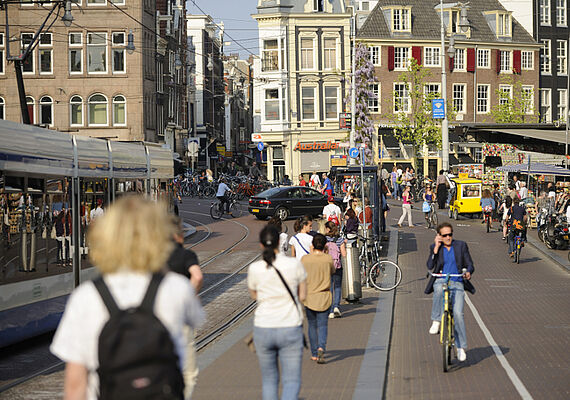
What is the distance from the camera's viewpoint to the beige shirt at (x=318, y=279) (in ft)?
33.5

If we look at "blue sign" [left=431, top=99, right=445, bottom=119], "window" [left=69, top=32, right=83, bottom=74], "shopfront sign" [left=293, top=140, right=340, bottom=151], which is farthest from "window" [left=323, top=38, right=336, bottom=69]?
"blue sign" [left=431, top=99, right=445, bottom=119]

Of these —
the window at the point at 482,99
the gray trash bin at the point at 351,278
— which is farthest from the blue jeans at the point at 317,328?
the window at the point at 482,99

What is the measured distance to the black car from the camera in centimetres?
3697

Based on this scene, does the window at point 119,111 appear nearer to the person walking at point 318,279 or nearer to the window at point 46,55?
the window at point 46,55

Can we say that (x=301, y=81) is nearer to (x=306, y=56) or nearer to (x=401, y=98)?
(x=306, y=56)

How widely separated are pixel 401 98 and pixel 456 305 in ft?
191

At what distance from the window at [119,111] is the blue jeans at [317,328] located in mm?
45917

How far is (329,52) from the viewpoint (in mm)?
66688

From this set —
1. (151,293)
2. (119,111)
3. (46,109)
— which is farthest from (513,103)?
(151,293)

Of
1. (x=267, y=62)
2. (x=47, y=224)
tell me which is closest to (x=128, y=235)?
(x=47, y=224)

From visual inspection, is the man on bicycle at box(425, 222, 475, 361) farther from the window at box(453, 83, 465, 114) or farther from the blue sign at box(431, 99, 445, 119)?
the window at box(453, 83, 465, 114)

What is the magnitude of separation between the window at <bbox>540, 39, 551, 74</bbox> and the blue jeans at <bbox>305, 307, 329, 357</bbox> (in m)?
70.1

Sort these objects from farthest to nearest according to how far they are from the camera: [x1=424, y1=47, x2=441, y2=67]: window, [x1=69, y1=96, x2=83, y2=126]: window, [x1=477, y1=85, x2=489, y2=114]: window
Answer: [x1=477, y1=85, x2=489, y2=114]: window
[x1=424, y1=47, x2=441, y2=67]: window
[x1=69, y1=96, x2=83, y2=126]: window

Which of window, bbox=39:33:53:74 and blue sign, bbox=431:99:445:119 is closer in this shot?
blue sign, bbox=431:99:445:119
